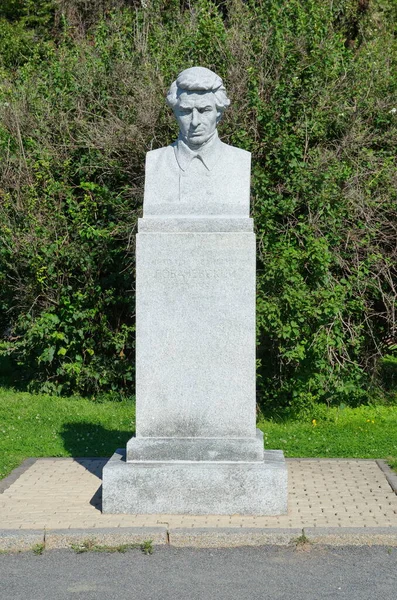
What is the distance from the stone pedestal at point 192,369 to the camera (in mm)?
6379

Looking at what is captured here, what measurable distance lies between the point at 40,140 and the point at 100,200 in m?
1.14

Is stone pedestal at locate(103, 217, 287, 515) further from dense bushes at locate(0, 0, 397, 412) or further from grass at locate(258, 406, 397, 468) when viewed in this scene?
dense bushes at locate(0, 0, 397, 412)

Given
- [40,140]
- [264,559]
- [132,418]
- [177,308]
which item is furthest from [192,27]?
[264,559]

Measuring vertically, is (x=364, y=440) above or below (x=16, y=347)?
below

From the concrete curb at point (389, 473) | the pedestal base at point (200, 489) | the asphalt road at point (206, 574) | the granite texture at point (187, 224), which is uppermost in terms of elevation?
the granite texture at point (187, 224)

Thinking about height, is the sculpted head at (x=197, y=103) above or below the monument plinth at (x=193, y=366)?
above

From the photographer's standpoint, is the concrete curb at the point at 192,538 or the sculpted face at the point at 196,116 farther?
the sculpted face at the point at 196,116

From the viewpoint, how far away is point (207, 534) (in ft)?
19.4

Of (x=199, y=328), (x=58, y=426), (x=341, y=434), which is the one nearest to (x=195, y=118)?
(x=199, y=328)

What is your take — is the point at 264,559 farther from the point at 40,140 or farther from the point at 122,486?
the point at 40,140

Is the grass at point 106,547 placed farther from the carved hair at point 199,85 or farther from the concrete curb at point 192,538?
the carved hair at point 199,85

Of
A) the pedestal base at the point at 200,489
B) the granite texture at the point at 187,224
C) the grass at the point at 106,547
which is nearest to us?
the grass at the point at 106,547

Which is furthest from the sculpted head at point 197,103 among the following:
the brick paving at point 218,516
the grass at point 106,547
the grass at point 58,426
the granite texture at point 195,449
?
the grass at point 58,426

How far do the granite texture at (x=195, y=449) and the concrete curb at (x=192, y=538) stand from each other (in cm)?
64
